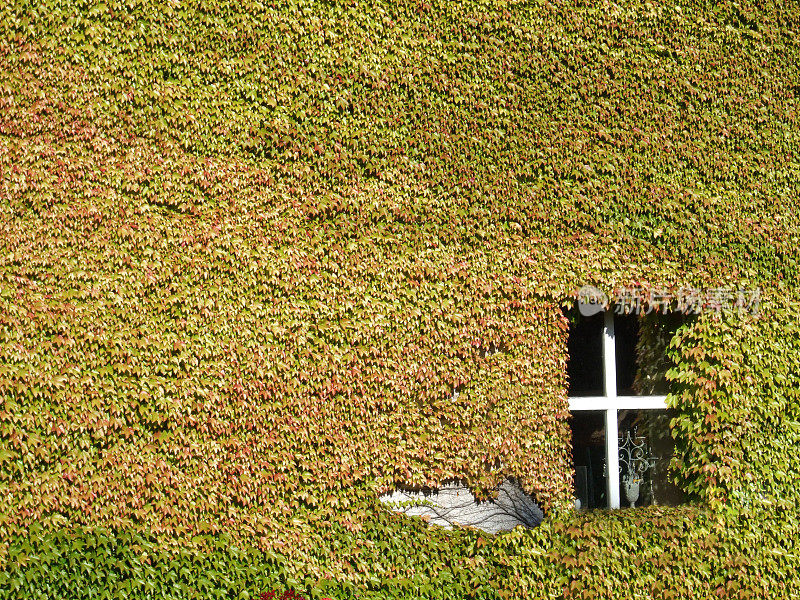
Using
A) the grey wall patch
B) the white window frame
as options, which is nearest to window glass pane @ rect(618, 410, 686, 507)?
the white window frame

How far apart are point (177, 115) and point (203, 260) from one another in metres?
0.99

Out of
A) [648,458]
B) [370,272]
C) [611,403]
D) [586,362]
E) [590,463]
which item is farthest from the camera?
[586,362]

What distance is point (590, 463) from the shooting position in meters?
5.33

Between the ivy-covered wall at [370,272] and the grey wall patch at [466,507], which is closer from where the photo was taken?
the ivy-covered wall at [370,272]

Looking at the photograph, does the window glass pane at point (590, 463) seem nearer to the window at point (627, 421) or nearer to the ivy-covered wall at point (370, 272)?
the window at point (627, 421)

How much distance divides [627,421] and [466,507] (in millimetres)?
1476

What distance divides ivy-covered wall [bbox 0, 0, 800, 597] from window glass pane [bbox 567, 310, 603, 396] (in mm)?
643

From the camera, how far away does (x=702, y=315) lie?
5.05 meters

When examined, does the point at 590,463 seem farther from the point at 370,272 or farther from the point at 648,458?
the point at 370,272

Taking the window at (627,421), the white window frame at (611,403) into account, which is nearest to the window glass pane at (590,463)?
the window at (627,421)

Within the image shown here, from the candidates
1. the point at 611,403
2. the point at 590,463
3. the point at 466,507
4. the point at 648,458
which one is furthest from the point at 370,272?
the point at 648,458

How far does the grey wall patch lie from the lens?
184 inches

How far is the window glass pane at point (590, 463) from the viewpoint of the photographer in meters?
5.25

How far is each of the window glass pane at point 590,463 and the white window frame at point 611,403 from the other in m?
0.14
